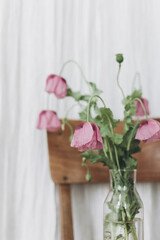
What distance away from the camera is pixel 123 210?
0.67 m

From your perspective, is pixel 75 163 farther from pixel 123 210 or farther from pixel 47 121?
pixel 123 210

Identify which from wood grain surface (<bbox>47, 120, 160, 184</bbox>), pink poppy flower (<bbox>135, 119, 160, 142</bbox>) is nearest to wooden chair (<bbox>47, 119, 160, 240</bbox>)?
wood grain surface (<bbox>47, 120, 160, 184</bbox>)

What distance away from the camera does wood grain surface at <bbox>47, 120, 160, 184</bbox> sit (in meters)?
0.90

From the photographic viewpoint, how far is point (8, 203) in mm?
891

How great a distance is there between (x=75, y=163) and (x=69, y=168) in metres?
0.02

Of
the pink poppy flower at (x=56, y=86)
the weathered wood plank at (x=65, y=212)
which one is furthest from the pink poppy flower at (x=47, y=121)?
the weathered wood plank at (x=65, y=212)

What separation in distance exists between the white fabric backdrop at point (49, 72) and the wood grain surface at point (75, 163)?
40 millimetres

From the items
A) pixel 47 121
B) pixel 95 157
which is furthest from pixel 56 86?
pixel 95 157

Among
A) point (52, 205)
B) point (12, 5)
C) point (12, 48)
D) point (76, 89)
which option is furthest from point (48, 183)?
point (12, 5)

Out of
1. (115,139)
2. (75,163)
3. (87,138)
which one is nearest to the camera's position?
(87,138)

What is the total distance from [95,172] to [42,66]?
31cm

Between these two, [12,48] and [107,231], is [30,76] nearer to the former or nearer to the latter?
[12,48]

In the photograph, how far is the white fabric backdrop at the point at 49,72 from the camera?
903mm

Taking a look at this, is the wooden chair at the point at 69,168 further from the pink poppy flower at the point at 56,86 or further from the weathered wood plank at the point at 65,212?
the pink poppy flower at the point at 56,86
